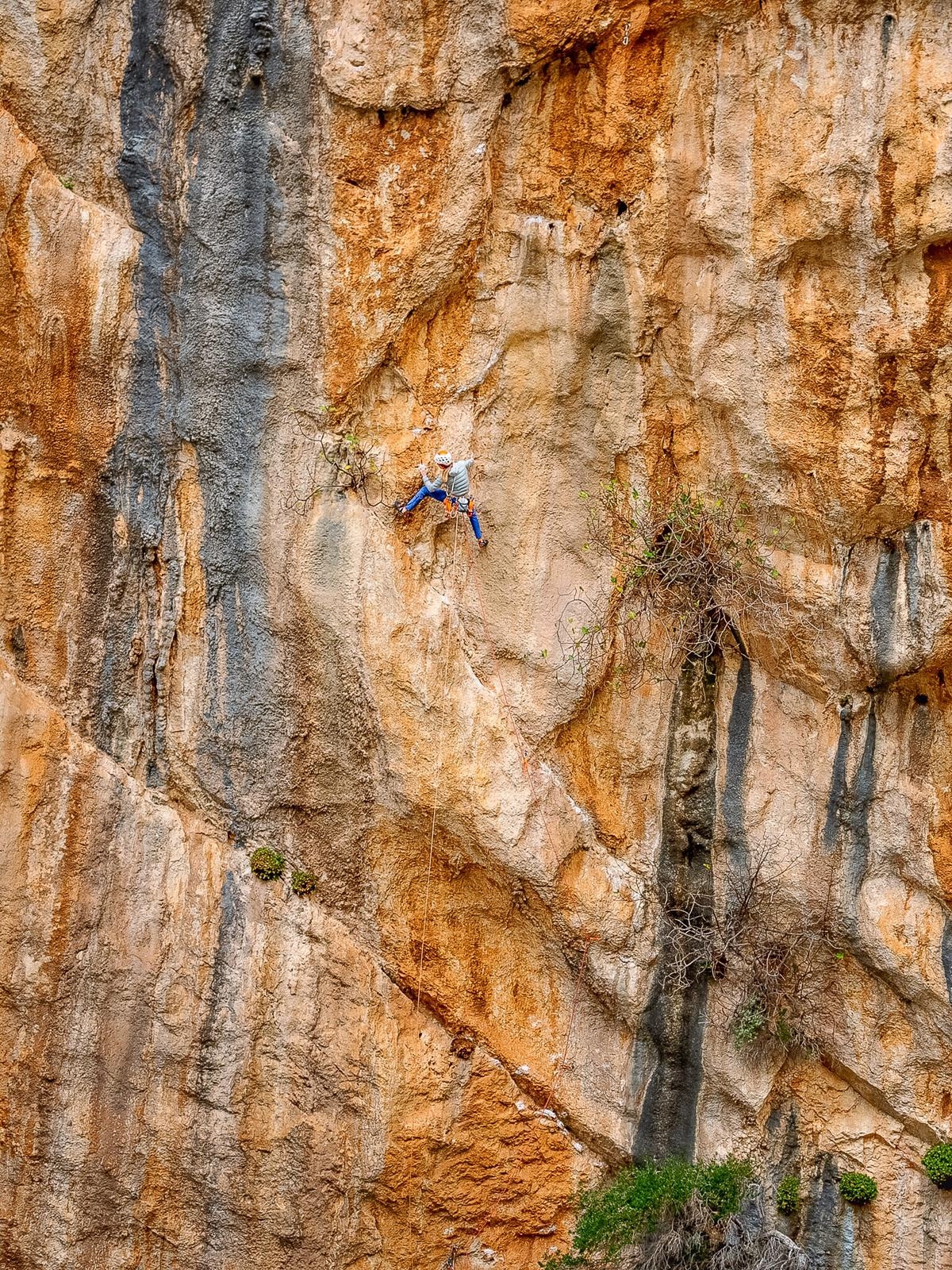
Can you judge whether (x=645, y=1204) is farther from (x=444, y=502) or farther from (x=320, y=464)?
(x=320, y=464)

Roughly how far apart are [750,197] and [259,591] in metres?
4.49

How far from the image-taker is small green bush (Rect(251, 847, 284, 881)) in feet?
29.6

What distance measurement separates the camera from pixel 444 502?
9.08 metres

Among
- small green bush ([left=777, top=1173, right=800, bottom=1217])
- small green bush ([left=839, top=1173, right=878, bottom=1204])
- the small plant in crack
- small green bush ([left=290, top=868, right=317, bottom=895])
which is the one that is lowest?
the small plant in crack

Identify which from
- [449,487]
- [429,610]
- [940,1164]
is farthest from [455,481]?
[940,1164]

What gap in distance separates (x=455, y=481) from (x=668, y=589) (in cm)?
184

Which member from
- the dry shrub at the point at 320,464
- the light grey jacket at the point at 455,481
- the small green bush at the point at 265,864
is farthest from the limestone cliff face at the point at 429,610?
the light grey jacket at the point at 455,481

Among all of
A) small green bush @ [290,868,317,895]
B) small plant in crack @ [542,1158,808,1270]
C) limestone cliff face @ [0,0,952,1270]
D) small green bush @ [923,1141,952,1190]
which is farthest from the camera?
small green bush @ [290,868,317,895]

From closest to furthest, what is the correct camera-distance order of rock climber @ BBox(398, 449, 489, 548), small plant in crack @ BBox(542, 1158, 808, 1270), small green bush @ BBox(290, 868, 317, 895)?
1. small plant in crack @ BBox(542, 1158, 808, 1270)
2. rock climber @ BBox(398, 449, 489, 548)
3. small green bush @ BBox(290, 868, 317, 895)

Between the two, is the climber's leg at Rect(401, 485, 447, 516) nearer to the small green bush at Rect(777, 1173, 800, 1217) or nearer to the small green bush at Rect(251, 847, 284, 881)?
the small green bush at Rect(251, 847, 284, 881)

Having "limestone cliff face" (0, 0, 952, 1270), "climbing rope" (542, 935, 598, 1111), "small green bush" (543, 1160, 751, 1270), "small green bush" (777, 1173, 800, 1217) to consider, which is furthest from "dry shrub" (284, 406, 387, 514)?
"small green bush" (777, 1173, 800, 1217)

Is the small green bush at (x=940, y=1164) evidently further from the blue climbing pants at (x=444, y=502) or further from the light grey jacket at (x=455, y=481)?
the light grey jacket at (x=455, y=481)

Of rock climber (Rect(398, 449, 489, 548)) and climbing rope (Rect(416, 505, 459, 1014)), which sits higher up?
rock climber (Rect(398, 449, 489, 548))

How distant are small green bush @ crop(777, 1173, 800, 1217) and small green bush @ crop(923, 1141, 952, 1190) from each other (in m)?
0.99
